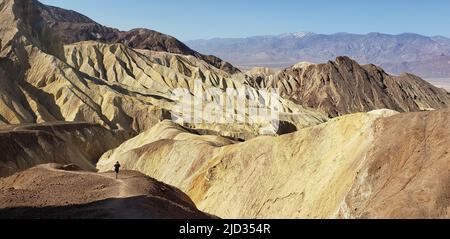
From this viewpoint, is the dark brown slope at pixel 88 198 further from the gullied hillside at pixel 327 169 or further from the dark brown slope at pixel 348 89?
the dark brown slope at pixel 348 89

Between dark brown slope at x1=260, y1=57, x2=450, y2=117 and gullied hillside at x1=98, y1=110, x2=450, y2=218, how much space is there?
96465mm

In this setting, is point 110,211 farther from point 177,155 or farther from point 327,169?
point 177,155

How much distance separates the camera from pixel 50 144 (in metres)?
52.9

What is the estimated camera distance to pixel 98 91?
302 ft

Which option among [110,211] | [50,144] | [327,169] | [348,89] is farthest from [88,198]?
[348,89]

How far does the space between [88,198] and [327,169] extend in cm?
1538

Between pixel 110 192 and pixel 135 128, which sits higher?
pixel 110 192

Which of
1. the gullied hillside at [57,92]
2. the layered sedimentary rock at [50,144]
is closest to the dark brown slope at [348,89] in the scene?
the gullied hillside at [57,92]

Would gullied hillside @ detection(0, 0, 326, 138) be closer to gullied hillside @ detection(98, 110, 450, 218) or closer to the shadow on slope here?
gullied hillside @ detection(98, 110, 450, 218)

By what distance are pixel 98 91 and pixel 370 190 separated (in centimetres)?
7236

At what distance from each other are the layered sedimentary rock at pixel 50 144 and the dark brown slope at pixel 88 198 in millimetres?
16856

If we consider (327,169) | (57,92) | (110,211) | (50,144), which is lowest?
(50,144)

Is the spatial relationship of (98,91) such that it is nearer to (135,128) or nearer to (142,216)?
(135,128)
